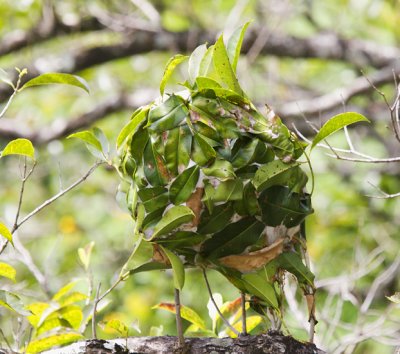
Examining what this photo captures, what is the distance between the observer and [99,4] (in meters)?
3.56

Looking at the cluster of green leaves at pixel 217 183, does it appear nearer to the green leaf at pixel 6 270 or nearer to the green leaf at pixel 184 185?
the green leaf at pixel 184 185

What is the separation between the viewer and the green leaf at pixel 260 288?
977 millimetres

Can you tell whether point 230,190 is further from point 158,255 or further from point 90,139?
point 90,139

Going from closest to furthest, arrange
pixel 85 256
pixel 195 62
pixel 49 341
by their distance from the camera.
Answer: pixel 195 62 < pixel 49 341 < pixel 85 256

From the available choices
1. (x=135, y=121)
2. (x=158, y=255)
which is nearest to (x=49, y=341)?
(x=158, y=255)

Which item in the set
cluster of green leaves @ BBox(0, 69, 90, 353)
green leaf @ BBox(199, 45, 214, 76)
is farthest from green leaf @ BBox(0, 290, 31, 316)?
green leaf @ BBox(199, 45, 214, 76)

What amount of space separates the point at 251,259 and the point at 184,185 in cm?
14

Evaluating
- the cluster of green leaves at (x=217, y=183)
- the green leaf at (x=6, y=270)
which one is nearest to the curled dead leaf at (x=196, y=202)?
the cluster of green leaves at (x=217, y=183)

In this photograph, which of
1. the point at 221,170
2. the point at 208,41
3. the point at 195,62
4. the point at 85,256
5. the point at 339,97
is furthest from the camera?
the point at 208,41

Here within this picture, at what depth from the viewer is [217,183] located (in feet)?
3.14

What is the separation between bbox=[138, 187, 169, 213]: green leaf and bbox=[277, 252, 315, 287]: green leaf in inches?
7.3

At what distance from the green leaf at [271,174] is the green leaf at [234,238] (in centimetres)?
5

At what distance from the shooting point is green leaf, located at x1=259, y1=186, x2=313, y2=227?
0.97 meters

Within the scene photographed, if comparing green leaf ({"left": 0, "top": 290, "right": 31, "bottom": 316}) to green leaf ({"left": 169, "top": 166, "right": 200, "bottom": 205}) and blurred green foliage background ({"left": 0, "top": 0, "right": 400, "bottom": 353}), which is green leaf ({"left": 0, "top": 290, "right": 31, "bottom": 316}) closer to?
green leaf ({"left": 169, "top": 166, "right": 200, "bottom": 205})
